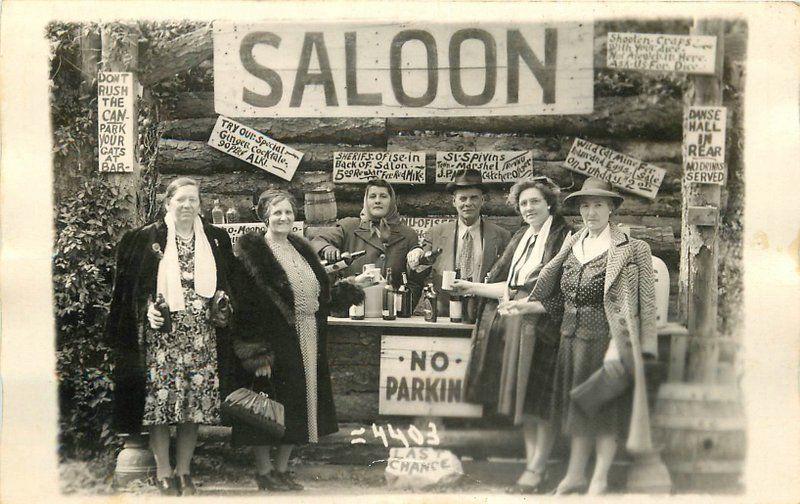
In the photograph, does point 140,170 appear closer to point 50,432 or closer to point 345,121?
point 345,121

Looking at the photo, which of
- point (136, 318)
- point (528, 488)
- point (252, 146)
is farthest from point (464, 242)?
point (136, 318)

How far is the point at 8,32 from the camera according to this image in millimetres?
5438

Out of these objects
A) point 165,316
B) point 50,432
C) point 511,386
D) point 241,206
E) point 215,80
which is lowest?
point 50,432

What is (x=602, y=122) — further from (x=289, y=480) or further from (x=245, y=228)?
(x=289, y=480)

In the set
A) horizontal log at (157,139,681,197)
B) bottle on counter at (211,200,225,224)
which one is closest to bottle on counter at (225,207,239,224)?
bottle on counter at (211,200,225,224)

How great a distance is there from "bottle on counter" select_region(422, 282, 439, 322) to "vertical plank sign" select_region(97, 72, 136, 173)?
90.5 inches

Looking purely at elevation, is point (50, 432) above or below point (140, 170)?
below

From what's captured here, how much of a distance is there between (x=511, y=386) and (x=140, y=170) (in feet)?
10.1

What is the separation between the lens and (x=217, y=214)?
5.49 meters

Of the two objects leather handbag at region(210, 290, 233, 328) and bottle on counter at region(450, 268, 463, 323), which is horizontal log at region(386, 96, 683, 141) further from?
leather handbag at region(210, 290, 233, 328)

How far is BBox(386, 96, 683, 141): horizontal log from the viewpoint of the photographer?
541cm

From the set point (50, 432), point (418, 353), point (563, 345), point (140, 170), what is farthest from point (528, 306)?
point (50, 432)

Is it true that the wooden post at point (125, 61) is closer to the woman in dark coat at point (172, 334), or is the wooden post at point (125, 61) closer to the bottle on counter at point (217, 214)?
the woman in dark coat at point (172, 334)

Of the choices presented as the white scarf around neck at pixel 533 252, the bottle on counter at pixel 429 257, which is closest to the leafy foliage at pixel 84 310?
the bottle on counter at pixel 429 257
